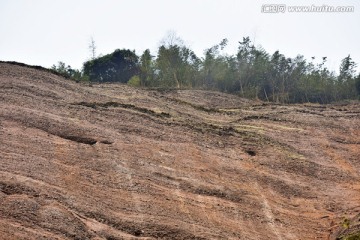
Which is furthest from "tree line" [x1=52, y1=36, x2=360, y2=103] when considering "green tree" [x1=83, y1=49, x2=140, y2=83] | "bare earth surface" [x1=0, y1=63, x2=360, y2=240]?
"bare earth surface" [x1=0, y1=63, x2=360, y2=240]

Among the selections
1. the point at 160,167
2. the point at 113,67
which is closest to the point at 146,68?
the point at 113,67

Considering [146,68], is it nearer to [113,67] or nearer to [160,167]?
[113,67]

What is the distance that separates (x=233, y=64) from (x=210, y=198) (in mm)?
47557

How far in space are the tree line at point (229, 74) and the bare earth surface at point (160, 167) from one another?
2893cm

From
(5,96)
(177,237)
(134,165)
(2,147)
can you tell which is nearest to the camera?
(177,237)

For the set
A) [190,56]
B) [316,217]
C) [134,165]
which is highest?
[190,56]

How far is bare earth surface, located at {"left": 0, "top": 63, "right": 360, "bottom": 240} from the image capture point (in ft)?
69.1

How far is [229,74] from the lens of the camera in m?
68.2

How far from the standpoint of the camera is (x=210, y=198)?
2469 cm

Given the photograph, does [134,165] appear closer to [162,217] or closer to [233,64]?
[162,217]

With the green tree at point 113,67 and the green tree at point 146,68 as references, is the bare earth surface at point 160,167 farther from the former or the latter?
the green tree at point 113,67

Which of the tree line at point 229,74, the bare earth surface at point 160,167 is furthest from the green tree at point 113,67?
the bare earth surface at point 160,167

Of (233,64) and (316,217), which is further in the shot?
(233,64)

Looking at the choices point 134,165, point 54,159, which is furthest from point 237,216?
point 54,159
